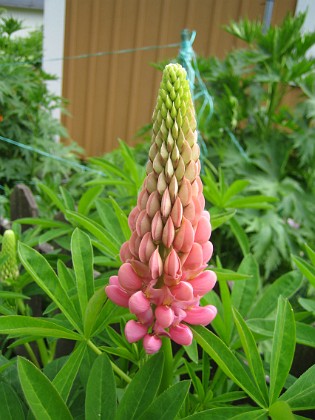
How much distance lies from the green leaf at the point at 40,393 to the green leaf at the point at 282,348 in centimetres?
25

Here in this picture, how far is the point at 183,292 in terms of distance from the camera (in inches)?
20.2

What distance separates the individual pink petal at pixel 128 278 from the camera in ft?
1.69

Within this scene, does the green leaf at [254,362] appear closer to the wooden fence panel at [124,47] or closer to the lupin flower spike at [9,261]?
the lupin flower spike at [9,261]

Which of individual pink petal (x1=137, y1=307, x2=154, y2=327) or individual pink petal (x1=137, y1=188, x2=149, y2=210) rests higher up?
individual pink petal (x1=137, y1=188, x2=149, y2=210)

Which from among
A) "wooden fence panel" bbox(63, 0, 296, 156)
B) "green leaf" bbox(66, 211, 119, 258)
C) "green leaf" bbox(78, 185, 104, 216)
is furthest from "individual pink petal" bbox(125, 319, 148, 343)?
"wooden fence panel" bbox(63, 0, 296, 156)

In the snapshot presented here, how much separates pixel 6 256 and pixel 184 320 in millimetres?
412

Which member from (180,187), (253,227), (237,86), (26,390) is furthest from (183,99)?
(237,86)

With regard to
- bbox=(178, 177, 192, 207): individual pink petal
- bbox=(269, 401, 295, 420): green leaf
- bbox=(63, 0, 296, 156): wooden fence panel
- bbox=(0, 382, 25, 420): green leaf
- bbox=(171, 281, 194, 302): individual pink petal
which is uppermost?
bbox=(63, 0, 296, 156): wooden fence panel

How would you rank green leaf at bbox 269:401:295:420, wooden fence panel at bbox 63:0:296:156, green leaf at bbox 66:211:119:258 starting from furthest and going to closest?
wooden fence panel at bbox 63:0:296:156 < green leaf at bbox 66:211:119:258 < green leaf at bbox 269:401:295:420

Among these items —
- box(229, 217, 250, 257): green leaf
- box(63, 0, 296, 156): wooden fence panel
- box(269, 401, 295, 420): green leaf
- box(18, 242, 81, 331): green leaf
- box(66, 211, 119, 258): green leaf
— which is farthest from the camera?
box(63, 0, 296, 156): wooden fence panel

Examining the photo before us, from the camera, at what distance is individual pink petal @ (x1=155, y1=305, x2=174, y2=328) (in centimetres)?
50

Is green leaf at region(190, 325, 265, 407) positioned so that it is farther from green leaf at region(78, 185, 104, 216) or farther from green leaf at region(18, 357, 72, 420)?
green leaf at region(78, 185, 104, 216)

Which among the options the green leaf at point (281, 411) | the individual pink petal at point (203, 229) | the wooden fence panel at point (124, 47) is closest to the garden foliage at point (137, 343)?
the green leaf at point (281, 411)

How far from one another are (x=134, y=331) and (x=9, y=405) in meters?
0.18
